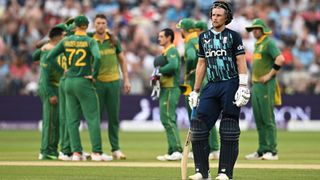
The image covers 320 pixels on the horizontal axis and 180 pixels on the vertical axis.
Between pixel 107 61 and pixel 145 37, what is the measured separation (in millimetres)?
12200

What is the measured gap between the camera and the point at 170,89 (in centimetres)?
1623

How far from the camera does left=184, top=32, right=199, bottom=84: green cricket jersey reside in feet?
51.6

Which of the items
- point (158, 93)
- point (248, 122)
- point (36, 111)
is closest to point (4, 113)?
point (36, 111)

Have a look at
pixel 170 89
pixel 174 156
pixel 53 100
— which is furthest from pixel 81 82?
pixel 174 156

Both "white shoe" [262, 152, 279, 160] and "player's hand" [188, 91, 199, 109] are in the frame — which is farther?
"white shoe" [262, 152, 279, 160]

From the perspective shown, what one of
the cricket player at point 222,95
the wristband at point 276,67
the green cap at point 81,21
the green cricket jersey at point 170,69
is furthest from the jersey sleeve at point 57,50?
the cricket player at point 222,95

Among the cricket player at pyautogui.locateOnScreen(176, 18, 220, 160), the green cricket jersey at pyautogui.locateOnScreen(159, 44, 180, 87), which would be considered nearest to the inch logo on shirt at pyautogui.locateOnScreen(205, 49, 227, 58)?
the cricket player at pyautogui.locateOnScreen(176, 18, 220, 160)

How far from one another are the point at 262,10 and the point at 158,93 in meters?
14.0

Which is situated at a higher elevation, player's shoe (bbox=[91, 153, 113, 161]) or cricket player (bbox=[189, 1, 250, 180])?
cricket player (bbox=[189, 1, 250, 180])

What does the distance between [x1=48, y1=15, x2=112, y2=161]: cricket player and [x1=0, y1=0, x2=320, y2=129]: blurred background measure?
10.1 metres

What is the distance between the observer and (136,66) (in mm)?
27031

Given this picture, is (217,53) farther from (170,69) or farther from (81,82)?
(170,69)

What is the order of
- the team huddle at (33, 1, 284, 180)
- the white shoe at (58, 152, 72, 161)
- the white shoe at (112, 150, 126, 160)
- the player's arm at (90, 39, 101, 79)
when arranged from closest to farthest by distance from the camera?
the player's arm at (90, 39, 101, 79), the team huddle at (33, 1, 284, 180), the white shoe at (58, 152, 72, 161), the white shoe at (112, 150, 126, 160)

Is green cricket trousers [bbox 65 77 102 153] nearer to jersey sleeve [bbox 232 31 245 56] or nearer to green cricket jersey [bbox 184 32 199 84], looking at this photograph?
green cricket jersey [bbox 184 32 199 84]
